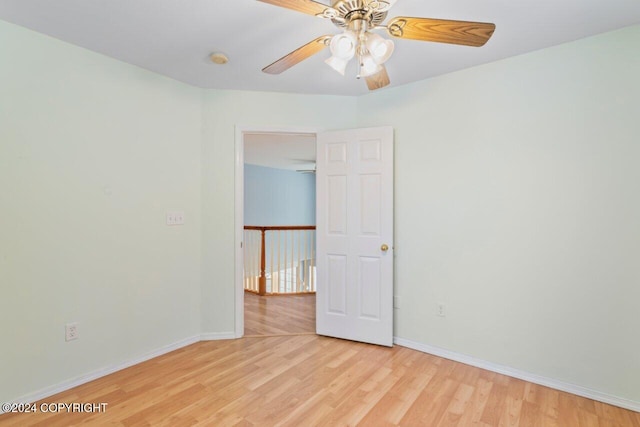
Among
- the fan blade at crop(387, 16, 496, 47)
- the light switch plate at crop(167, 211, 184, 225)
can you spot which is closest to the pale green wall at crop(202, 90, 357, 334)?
the light switch plate at crop(167, 211, 184, 225)

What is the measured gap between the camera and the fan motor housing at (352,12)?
1.34 meters

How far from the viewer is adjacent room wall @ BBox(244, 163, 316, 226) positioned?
287 inches

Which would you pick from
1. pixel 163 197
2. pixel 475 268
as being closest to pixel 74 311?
pixel 163 197

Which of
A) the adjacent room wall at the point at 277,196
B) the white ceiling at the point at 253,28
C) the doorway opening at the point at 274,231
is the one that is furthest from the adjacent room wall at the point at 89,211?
the adjacent room wall at the point at 277,196

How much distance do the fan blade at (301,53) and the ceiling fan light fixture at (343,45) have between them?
14 centimetres

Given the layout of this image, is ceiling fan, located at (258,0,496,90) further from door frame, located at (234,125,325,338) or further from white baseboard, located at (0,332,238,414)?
white baseboard, located at (0,332,238,414)

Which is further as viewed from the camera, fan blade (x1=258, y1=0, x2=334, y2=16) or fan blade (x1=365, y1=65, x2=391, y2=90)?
fan blade (x1=365, y1=65, x2=391, y2=90)

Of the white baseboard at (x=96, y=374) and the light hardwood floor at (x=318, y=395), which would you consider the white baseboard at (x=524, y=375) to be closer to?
the light hardwood floor at (x=318, y=395)

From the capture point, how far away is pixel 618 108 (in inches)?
77.5

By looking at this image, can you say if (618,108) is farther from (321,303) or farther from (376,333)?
(321,303)

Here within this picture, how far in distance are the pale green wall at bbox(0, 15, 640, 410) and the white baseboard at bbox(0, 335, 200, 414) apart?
0.05 meters

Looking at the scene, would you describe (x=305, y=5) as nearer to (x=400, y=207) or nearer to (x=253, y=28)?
(x=253, y=28)

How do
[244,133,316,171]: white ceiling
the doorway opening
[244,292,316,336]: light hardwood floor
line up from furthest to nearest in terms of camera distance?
[244,133,316,171]: white ceiling
[244,292,316,336]: light hardwood floor
the doorway opening

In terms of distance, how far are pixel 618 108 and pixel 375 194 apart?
173 cm
